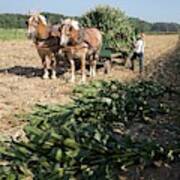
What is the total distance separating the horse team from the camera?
13242mm

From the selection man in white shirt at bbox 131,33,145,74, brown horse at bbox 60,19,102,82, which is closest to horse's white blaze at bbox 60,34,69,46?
brown horse at bbox 60,19,102,82

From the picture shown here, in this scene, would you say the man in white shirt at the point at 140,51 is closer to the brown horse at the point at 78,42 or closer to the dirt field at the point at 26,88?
the dirt field at the point at 26,88

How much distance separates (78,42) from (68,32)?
0.40 metres

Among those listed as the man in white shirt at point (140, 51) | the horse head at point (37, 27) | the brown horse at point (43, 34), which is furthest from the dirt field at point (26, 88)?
the horse head at point (37, 27)

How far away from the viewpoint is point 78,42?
13.5 metres

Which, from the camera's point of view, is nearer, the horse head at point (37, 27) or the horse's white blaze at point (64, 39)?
the horse's white blaze at point (64, 39)

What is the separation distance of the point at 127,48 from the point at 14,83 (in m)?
4.40

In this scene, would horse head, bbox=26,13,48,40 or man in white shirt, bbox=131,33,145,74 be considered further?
man in white shirt, bbox=131,33,145,74

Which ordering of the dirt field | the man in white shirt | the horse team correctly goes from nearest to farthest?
1. the dirt field
2. the horse team
3. the man in white shirt

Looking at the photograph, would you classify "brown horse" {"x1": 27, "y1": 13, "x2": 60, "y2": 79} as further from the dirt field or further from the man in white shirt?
the man in white shirt

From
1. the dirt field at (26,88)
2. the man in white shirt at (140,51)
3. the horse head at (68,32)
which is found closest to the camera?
the dirt field at (26,88)

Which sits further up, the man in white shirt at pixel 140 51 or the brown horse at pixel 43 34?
the brown horse at pixel 43 34

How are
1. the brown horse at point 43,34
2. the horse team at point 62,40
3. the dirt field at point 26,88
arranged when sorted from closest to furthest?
the dirt field at point 26,88, the horse team at point 62,40, the brown horse at point 43,34

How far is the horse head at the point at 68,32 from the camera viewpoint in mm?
13141
